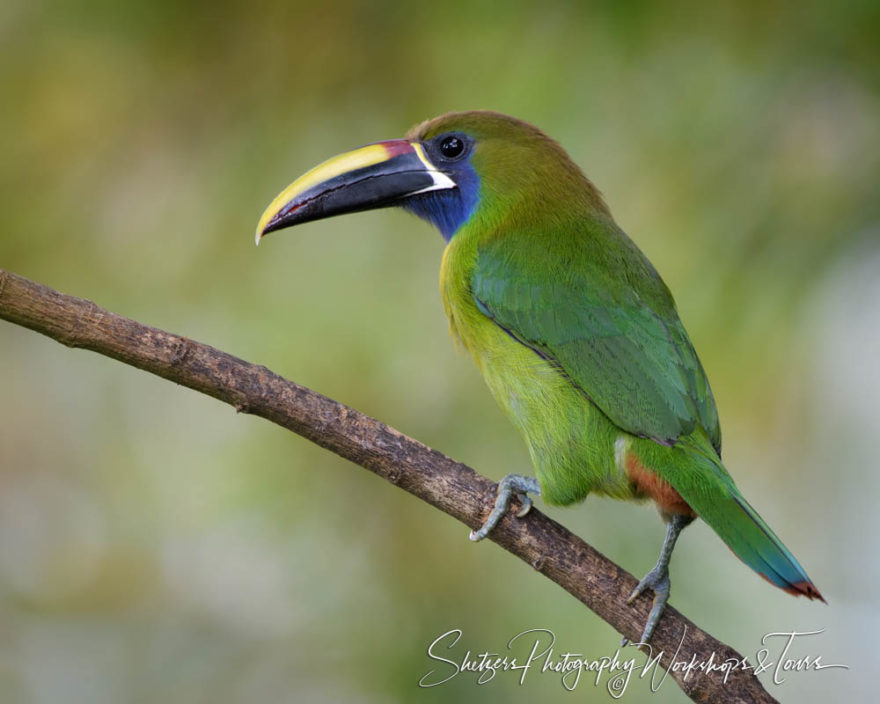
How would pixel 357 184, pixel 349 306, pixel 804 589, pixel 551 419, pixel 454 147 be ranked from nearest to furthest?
pixel 804 589 → pixel 551 419 → pixel 357 184 → pixel 454 147 → pixel 349 306

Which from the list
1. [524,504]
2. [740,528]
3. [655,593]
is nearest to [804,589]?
[740,528]

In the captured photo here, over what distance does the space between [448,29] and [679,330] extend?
2067mm

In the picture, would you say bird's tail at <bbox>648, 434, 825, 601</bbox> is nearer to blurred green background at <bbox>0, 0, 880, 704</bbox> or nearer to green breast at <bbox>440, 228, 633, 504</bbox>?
green breast at <bbox>440, 228, 633, 504</bbox>

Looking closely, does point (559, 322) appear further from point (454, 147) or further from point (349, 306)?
point (349, 306)

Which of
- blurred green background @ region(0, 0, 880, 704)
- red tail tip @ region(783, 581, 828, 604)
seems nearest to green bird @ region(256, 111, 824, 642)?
red tail tip @ region(783, 581, 828, 604)

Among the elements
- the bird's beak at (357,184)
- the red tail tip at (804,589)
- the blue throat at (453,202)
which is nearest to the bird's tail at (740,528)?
the red tail tip at (804,589)

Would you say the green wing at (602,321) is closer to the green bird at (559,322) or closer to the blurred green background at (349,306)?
the green bird at (559,322)

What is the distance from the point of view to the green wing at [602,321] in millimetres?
2936

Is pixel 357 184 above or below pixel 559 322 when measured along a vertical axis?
above

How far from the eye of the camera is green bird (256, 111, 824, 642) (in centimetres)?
279

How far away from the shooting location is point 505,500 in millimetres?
2736

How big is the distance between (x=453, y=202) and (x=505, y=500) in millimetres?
1234

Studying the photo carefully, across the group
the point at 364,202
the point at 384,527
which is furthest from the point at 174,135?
the point at 384,527

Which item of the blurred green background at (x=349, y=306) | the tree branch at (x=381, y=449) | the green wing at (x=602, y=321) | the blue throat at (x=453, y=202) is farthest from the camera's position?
the blurred green background at (x=349, y=306)
